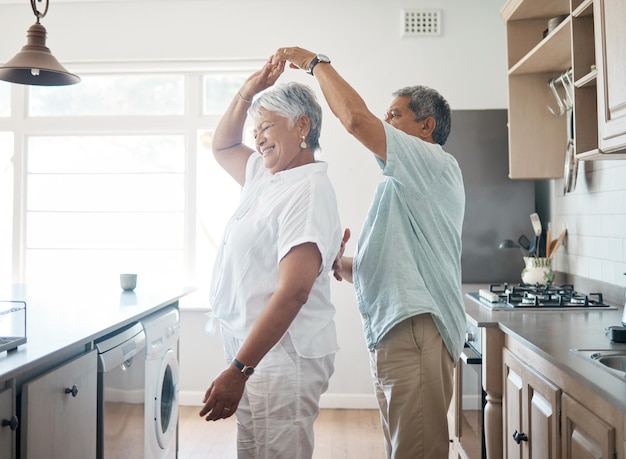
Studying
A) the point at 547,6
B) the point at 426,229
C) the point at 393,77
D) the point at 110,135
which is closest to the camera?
the point at 426,229

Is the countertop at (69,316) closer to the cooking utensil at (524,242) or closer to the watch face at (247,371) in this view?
the watch face at (247,371)

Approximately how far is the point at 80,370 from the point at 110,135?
277 cm

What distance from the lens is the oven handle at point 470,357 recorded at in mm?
2201

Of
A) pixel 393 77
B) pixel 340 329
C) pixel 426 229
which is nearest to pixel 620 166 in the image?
pixel 426 229

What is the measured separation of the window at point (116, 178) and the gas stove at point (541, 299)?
2109 mm

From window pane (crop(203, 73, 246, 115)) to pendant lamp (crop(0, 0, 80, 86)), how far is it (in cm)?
183

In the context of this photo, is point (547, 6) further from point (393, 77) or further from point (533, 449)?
point (533, 449)

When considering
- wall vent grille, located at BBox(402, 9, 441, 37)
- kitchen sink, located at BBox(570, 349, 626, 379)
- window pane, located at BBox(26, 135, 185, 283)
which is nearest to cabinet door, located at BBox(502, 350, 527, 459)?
kitchen sink, located at BBox(570, 349, 626, 379)

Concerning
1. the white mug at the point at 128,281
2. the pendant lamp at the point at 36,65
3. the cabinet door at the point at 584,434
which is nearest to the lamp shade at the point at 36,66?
the pendant lamp at the point at 36,65

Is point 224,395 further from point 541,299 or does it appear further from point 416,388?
point 541,299

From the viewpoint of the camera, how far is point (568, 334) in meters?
1.79

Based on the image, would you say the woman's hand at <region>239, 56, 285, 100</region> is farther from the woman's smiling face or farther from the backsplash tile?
the backsplash tile

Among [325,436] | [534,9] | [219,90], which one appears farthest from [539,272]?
[219,90]

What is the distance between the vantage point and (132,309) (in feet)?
7.04
